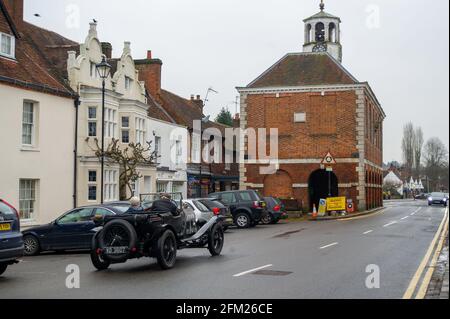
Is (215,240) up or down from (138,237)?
down

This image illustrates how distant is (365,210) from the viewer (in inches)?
1711

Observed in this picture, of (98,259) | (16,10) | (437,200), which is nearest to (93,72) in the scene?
(16,10)

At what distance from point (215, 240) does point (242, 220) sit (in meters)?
13.4

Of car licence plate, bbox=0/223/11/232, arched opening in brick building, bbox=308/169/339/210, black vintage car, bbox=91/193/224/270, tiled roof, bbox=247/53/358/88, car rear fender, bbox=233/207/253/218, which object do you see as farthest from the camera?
arched opening in brick building, bbox=308/169/339/210

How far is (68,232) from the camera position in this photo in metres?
18.0

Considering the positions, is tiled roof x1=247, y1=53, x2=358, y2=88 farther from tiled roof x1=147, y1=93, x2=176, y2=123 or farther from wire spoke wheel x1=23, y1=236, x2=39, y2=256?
wire spoke wheel x1=23, y1=236, x2=39, y2=256

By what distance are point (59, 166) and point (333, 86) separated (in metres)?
23.5

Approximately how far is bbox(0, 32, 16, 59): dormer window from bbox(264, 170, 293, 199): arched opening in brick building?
77.9 feet

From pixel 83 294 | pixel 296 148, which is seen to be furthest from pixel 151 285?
pixel 296 148

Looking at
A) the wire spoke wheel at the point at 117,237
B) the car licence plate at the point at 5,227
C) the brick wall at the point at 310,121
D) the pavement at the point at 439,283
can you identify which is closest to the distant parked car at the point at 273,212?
the brick wall at the point at 310,121

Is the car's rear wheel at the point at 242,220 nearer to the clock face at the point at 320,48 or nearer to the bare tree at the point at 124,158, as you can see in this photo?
the bare tree at the point at 124,158

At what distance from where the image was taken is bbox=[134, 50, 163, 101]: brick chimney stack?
139 ft

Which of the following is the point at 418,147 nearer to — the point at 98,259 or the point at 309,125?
the point at 309,125

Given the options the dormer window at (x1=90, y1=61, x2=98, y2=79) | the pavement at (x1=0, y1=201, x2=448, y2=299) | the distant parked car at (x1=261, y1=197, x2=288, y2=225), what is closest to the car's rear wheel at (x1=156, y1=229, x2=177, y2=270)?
the pavement at (x1=0, y1=201, x2=448, y2=299)
